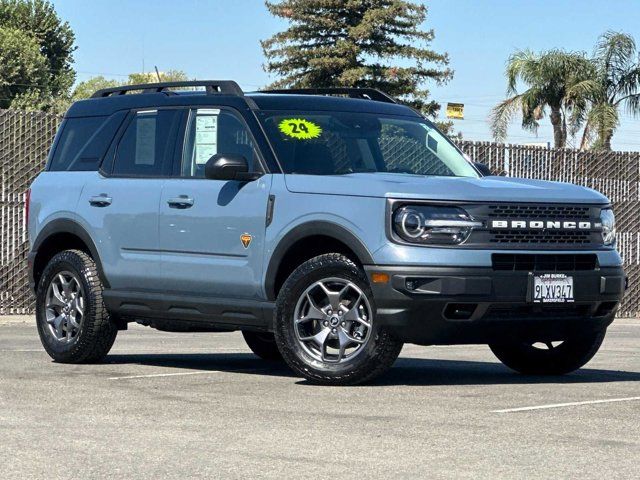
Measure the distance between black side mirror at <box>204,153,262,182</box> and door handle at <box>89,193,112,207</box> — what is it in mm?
1257

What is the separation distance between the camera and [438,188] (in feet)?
31.1

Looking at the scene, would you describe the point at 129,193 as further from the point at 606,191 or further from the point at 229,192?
the point at 606,191

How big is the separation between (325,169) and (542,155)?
12.0 m

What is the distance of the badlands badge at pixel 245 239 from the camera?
10.1 meters

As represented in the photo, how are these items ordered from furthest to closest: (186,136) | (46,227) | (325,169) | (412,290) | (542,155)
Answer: (542,155) → (46,227) → (186,136) → (325,169) → (412,290)

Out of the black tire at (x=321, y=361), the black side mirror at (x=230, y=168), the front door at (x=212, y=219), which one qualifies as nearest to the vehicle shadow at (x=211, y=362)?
the front door at (x=212, y=219)

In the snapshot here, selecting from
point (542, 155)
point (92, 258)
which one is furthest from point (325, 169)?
point (542, 155)

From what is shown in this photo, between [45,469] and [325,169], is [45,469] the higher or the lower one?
the lower one

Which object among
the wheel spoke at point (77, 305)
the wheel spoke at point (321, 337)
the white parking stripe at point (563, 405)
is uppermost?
the wheel spoke at point (321, 337)

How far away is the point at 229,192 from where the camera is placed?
10.3 m

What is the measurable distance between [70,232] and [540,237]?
3.73m

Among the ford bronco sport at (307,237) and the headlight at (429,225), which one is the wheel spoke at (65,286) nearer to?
the ford bronco sport at (307,237)

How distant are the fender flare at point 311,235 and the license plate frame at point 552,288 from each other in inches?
41.4

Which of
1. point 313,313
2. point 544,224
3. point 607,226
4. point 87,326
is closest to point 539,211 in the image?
point 544,224
